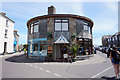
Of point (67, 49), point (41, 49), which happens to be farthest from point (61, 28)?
point (41, 49)

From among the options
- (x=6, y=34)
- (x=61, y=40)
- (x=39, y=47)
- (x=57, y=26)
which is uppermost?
(x=57, y=26)

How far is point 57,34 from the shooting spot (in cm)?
1464

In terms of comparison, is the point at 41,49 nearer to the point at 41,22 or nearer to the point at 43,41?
the point at 43,41

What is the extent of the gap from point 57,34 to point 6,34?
17.7 metres

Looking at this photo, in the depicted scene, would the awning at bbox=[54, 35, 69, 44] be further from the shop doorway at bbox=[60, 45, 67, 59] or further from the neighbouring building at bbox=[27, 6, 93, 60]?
the shop doorway at bbox=[60, 45, 67, 59]

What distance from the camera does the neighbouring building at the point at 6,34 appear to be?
23.4m

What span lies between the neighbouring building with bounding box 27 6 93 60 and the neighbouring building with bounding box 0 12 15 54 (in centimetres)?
1212

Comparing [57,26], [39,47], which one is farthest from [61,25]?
[39,47]

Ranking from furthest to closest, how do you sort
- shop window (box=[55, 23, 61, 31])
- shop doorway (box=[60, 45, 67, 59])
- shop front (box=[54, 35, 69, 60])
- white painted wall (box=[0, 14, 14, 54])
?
white painted wall (box=[0, 14, 14, 54]) → shop window (box=[55, 23, 61, 31]) → shop doorway (box=[60, 45, 67, 59]) → shop front (box=[54, 35, 69, 60])

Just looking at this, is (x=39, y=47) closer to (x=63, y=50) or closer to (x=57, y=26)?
(x=63, y=50)

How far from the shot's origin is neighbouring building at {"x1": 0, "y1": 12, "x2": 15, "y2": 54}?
2340 cm

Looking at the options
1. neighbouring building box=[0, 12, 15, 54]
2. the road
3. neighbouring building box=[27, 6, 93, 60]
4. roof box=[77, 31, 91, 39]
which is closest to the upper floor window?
neighbouring building box=[27, 6, 93, 60]

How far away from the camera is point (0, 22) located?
2316 centimetres

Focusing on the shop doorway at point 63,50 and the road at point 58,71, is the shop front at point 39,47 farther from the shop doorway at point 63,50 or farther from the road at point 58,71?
the road at point 58,71
